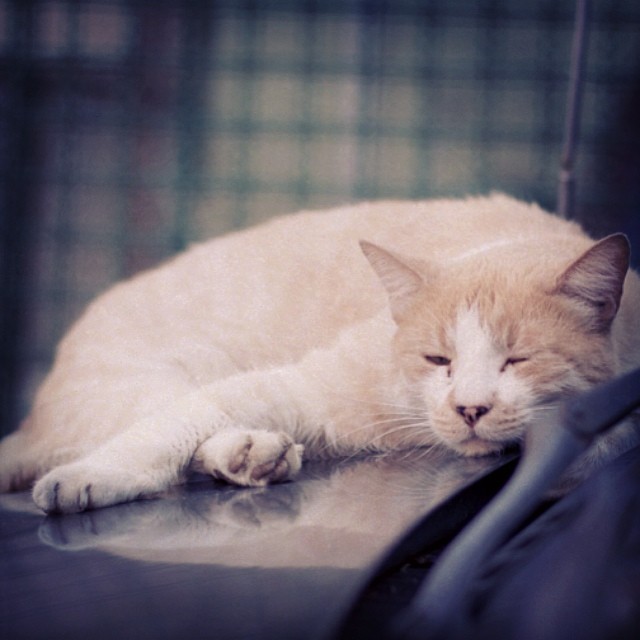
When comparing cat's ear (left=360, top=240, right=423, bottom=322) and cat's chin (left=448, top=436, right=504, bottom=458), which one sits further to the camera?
cat's ear (left=360, top=240, right=423, bottom=322)

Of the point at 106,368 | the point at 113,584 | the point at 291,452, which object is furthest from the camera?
the point at 106,368

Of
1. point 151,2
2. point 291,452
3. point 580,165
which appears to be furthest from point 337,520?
point 151,2

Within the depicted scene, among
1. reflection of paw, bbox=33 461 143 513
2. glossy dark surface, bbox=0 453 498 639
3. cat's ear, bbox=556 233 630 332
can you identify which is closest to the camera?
glossy dark surface, bbox=0 453 498 639

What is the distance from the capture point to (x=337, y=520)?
94 cm

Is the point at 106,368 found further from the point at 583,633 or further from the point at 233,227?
the point at 233,227

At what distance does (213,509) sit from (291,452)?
227mm

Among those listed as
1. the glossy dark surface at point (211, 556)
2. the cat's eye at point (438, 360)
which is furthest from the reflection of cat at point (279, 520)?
the cat's eye at point (438, 360)

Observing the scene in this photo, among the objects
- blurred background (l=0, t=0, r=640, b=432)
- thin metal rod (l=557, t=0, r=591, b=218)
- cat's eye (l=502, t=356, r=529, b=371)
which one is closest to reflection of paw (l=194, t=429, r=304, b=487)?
cat's eye (l=502, t=356, r=529, b=371)

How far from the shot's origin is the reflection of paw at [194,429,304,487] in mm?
1193

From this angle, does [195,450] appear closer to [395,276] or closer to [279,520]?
[279,520]

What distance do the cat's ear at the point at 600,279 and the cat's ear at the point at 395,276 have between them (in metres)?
0.28

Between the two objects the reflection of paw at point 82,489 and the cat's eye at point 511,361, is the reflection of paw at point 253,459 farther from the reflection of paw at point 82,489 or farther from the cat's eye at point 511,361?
the cat's eye at point 511,361

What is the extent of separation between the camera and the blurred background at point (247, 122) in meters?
3.76

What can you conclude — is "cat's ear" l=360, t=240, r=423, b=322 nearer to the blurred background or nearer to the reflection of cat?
the reflection of cat
